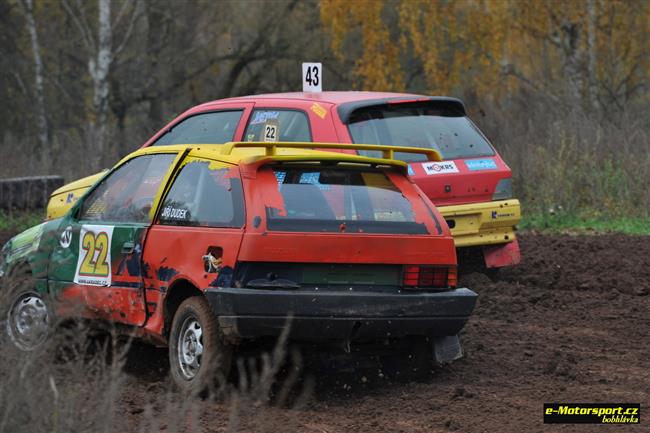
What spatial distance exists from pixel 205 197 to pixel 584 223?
10.3m

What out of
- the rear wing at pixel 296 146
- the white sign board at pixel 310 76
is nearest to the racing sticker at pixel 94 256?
the rear wing at pixel 296 146

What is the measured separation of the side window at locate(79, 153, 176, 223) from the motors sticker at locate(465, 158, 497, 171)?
342 cm

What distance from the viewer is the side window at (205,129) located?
438 inches

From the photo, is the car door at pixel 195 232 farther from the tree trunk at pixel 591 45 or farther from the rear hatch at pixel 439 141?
the tree trunk at pixel 591 45

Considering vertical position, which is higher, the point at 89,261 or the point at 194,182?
the point at 194,182

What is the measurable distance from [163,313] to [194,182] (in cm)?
86

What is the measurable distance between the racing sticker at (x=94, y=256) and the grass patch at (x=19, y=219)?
8.52m

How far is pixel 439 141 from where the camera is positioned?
10938 mm

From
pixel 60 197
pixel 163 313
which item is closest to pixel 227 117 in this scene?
pixel 60 197

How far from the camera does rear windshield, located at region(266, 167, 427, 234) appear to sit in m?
7.27

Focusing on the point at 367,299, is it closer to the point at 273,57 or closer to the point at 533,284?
the point at 533,284

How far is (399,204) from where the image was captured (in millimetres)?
7723

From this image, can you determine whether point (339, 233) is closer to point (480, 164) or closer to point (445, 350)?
point (445, 350)

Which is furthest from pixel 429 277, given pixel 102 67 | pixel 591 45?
pixel 102 67
